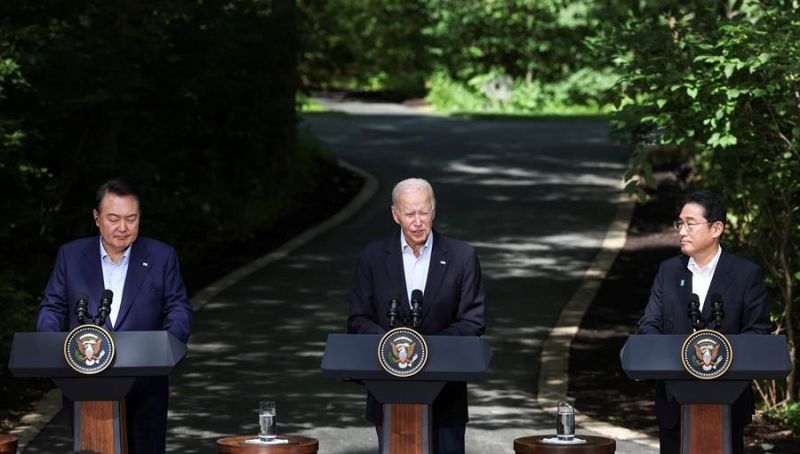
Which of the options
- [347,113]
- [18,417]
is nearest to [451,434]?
[18,417]

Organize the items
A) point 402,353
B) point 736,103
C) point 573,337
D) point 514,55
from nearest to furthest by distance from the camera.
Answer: point 402,353 → point 736,103 → point 573,337 → point 514,55

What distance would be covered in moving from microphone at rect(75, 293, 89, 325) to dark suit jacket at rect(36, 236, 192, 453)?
29 centimetres

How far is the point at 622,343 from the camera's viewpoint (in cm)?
1587

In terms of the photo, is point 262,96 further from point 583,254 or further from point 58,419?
point 58,419

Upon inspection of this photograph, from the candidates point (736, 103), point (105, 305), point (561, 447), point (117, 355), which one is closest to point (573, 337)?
point (736, 103)

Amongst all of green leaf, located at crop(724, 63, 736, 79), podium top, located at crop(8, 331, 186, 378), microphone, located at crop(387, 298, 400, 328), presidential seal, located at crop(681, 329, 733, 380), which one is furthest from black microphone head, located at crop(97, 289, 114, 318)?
green leaf, located at crop(724, 63, 736, 79)

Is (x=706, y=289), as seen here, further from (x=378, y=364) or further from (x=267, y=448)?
(x=267, y=448)

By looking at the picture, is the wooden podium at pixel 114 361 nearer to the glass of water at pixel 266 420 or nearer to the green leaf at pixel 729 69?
the glass of water at pixel 266 420

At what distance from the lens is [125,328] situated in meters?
8.13

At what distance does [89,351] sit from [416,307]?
1.37 meters

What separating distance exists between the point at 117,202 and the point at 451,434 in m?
1.81

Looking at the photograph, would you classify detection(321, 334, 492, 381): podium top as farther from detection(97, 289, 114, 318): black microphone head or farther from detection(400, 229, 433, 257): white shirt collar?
detection(97, 289, 114, 318): black microphone head

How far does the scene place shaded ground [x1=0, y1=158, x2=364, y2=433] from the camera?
13.3 metres

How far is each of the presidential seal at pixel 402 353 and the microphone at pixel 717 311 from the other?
1254 millimetres
